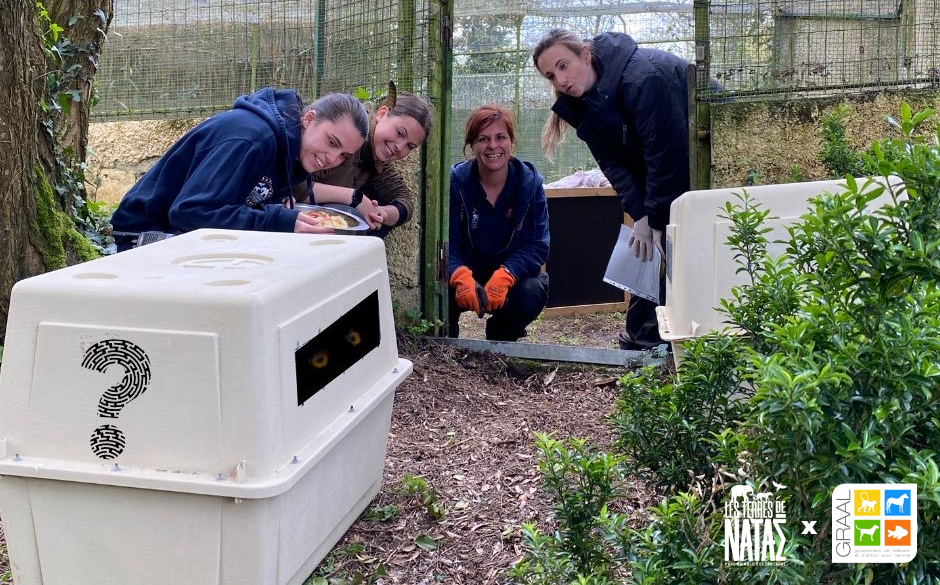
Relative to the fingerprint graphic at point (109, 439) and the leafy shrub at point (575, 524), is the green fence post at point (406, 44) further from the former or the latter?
the leafy shrub at point (575, 524)

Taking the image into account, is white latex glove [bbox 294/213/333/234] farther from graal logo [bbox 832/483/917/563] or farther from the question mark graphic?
graal logo [bbox 832/483/917/563]

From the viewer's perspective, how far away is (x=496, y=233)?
5242 millimetres

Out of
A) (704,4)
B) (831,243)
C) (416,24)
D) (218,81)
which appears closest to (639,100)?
(704,4)

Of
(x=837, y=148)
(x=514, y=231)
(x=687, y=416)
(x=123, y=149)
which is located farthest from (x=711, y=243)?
(x=123, y=149)

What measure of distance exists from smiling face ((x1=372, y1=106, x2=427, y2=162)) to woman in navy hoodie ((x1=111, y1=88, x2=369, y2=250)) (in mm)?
578

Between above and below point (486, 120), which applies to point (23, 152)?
below

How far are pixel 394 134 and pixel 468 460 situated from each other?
1641mm

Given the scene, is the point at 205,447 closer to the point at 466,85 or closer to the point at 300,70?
the point at 300,70

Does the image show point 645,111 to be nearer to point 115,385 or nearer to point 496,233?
point 496,233

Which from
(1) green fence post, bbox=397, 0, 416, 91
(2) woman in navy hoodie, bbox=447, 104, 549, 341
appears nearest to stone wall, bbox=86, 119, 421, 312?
(1) green fence post, bbox=397, 0, 416, 91

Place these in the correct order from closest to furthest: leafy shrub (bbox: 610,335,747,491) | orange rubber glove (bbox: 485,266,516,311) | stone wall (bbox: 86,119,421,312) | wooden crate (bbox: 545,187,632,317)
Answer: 1. leafy shrub (bbox: 610,335,747,491)
2. orange rubber glove (bbox: 485,266,516,311)
3. stone wall (bbox: 86,119,421,312)
4. wooden crate (bbox: 545,187,632,317)

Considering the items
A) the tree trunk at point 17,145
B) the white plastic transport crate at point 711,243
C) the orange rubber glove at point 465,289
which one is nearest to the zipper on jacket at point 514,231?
the orange rubber glove at point 465,289

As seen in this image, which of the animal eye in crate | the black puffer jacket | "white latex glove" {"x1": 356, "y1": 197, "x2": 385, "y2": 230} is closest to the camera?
the animal eye in crate

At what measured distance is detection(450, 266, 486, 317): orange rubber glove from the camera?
4922 millimetres
